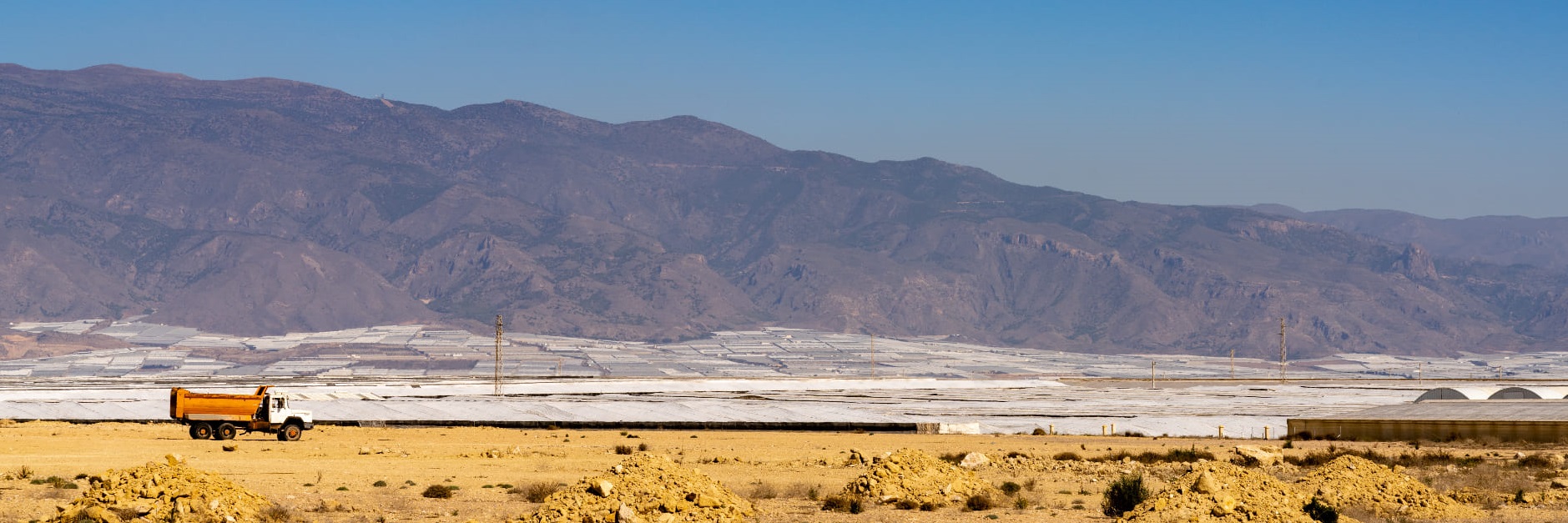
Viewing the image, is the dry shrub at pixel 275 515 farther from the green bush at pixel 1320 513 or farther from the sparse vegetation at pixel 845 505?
the green bush at pixel 1320 513

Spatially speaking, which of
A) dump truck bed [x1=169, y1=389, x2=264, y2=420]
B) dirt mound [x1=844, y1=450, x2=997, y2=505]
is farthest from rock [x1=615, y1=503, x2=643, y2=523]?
dump truck bed [x1=169, y1=389, x2=264, y2=420]

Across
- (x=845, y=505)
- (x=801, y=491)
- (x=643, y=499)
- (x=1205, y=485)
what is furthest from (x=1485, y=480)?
(x=643, y=499)

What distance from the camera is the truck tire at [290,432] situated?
50.6 m

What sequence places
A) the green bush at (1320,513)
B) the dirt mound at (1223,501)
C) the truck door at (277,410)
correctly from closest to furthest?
the dirt mound at (1223,501) → the green bush at (1320,513) → the truck door at (277,410)

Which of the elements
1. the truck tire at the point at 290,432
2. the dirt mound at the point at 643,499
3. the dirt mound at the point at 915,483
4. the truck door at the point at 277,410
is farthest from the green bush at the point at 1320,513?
the truck door at the point at 277,410

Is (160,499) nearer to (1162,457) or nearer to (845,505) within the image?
(845,505)

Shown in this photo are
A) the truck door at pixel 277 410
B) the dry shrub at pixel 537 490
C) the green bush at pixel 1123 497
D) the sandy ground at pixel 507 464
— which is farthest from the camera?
the truck door at pixel 277 410

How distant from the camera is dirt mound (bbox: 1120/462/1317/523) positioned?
80.6 feet

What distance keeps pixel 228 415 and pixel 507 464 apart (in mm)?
13613

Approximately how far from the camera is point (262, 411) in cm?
5059

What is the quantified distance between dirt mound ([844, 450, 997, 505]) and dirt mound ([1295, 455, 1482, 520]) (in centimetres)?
558

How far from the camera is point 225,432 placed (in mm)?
50344

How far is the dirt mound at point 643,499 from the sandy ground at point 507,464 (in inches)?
67.8

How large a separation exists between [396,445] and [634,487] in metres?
24.6
